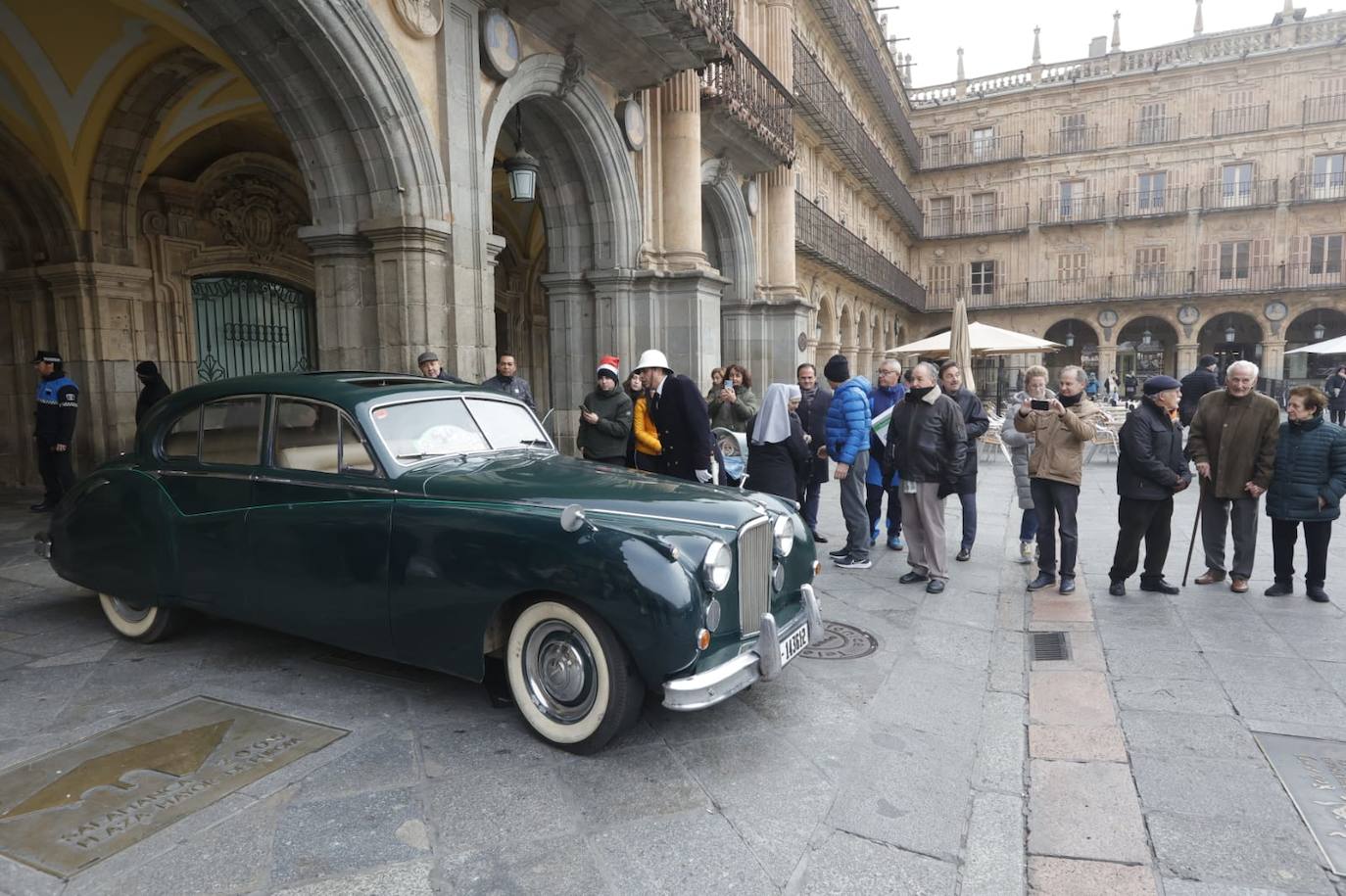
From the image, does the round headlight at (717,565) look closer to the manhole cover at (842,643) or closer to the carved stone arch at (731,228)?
the manhole cover at (842,643)

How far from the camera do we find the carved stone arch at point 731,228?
14.8m

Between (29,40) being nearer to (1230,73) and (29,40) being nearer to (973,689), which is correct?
(973,689)

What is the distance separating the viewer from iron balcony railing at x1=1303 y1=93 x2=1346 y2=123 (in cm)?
3547

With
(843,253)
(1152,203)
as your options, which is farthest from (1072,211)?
(843,253)

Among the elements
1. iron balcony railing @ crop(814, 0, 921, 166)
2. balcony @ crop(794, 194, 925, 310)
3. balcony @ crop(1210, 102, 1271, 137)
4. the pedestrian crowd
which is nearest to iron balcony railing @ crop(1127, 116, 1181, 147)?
balcony @ crop(1210, 102, 1271, 137)

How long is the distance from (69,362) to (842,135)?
68.2ft

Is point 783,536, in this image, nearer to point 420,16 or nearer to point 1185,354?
point 420,16

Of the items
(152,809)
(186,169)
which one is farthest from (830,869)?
(186,169)

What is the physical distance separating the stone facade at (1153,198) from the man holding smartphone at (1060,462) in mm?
36989

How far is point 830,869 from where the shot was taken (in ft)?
8.81

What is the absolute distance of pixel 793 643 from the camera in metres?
3.78

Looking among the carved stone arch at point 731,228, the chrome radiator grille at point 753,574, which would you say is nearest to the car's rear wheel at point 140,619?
the chrome radiator grille at point 753,574

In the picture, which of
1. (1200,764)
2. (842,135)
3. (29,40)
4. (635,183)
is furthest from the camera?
(842,135)

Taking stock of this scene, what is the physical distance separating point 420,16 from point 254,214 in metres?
6.09
